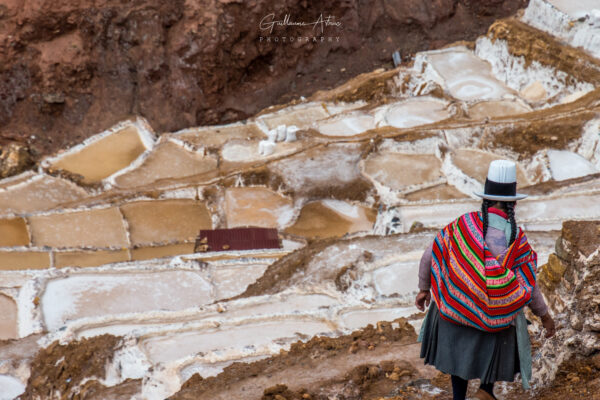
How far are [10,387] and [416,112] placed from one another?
16022 millimetres

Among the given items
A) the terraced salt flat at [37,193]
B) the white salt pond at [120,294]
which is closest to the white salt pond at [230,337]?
the white salt pond at [120,294]

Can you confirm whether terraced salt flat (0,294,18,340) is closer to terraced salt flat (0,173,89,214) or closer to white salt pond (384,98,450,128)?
terraced salt flat (0,173,89,214)

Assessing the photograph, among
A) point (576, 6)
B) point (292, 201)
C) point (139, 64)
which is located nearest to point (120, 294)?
point (292, 201)

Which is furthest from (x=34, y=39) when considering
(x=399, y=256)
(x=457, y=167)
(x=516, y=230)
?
(x=516, y=230)

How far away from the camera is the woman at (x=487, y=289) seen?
4070mm

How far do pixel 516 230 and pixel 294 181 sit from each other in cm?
1420

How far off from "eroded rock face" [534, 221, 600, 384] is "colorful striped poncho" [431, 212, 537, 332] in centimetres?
124

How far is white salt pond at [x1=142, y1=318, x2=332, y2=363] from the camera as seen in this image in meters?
8.89

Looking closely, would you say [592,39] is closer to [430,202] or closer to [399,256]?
[430,202]

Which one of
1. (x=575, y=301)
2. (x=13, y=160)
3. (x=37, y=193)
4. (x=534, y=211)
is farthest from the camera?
(x=13, y=160)

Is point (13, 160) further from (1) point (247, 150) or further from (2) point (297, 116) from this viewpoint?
(2) point (297, 116)

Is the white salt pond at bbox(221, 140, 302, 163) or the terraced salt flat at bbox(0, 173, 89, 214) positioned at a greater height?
the white salt pond at bbox(221, 140, 302, 163)

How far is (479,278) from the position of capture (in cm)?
Answer: 407

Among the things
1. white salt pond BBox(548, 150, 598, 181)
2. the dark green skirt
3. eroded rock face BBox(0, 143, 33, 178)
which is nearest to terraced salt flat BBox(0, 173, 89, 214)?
eroded rock face BBox(0, 143, 33, 178)
